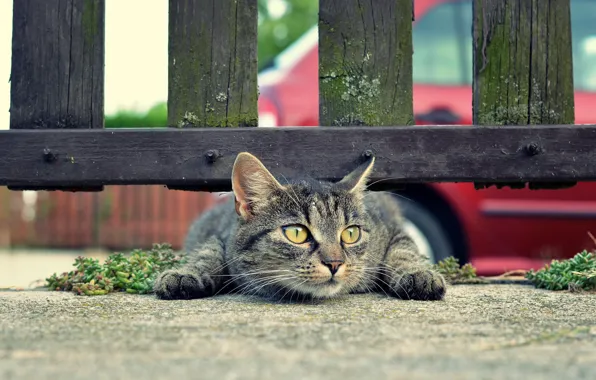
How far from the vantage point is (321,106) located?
3.22 m

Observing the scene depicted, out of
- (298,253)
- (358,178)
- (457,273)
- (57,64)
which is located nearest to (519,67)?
(358,178)

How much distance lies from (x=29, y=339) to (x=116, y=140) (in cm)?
127

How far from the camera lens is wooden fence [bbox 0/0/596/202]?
10.3ft

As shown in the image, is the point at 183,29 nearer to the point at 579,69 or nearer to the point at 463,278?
the point at 463,278

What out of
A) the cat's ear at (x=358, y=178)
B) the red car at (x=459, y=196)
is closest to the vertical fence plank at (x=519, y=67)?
the cat's ear at (x=358, y=178)

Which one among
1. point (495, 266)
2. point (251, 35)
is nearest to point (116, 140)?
point (251, 35)

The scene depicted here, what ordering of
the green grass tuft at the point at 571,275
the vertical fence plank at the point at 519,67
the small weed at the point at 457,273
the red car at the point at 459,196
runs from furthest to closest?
the red car at the point at 459,196, the small weed at the point at 457,273, the green grass tuft at the point at 571,275, the vertical fence plank at the point at 519,67

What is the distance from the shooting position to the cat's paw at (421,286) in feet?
10.0

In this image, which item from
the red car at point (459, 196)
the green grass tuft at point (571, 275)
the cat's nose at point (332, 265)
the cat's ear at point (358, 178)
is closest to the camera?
the cat's nose at point (332, 265)

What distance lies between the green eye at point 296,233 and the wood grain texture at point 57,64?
90cm

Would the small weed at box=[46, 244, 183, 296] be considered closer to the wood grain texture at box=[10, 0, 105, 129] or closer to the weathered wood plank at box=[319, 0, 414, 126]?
the wood grain texture at box=[10, 0, 105, 129]

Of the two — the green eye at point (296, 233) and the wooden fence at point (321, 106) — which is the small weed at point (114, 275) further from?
the green eye at point (296, 233)

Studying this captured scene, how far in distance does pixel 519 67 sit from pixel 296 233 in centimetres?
117

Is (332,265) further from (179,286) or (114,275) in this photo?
(114,275)
